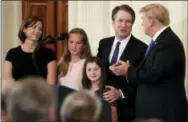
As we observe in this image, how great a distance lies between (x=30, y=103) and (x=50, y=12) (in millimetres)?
4665

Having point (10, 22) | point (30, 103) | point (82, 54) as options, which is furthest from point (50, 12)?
point (30, 103)

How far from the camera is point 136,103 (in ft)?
9.95

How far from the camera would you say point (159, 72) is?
9.29 feet

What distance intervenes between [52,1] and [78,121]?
4.70 meters

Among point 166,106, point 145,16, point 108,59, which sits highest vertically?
point 145,16

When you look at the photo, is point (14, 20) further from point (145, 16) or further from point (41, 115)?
point (41, 115)

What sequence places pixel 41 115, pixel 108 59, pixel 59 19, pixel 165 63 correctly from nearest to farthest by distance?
pixel 41 115 < pixel 165 63 < pixel 108 59 < pixel 59 19

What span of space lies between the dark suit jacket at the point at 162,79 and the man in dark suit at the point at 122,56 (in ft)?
0.49

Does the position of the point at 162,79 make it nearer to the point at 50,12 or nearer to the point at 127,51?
the point at 127,51

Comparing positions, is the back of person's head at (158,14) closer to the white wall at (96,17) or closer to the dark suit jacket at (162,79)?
the dark suit jacket at (162,79)

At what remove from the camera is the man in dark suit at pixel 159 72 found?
9.38ft

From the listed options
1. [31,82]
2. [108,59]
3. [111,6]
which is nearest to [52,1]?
[111,6]

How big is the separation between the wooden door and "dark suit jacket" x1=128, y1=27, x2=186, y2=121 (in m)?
2.45

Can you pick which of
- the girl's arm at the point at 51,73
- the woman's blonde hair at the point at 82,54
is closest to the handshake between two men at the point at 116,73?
the woman's blonde hair at the point at 82,54
